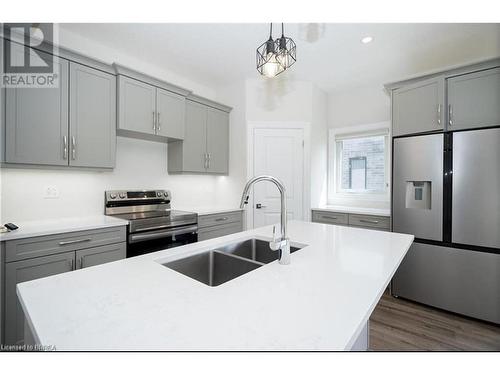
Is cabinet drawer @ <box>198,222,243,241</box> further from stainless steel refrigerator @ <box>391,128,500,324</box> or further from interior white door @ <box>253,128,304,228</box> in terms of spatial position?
stainless steel refrigerator @ <box>391,128,500,324</box>

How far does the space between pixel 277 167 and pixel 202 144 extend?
1.09 meters

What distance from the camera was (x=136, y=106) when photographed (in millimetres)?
2498

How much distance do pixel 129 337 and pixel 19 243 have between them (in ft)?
5.32

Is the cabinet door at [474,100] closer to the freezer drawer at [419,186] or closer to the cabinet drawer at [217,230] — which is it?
the freezer drawer at [419,186]

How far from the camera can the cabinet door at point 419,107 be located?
2297mm

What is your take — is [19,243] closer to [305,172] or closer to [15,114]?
[15,114]

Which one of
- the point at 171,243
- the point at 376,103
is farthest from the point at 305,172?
the point at 171,243

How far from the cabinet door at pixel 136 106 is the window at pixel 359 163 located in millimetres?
2697

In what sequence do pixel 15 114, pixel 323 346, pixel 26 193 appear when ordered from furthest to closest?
pixel 26 193
pixel 15 114
pixel 323 346

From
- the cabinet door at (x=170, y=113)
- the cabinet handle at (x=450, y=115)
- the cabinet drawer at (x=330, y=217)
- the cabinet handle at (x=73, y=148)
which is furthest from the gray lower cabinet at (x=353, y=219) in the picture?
the cabinet handle at (x=73, y=148)

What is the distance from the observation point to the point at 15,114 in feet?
5.98

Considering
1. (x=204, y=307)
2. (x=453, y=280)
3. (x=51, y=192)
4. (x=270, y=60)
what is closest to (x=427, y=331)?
(x=453, y=280)

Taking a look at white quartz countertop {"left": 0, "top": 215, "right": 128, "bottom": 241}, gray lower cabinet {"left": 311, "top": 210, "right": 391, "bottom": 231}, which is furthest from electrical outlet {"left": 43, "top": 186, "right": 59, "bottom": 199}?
gray lower cabinet {"left": 311, "top": 210, "right": 391, "bottom": 231}
